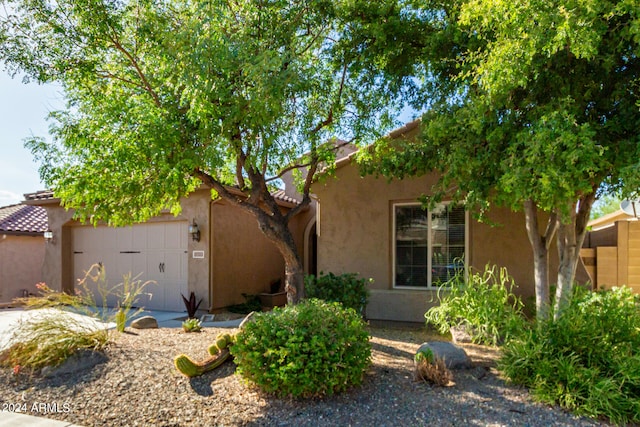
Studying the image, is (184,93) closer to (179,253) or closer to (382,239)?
(382,239)

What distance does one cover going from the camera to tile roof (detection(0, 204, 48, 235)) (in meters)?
15.7

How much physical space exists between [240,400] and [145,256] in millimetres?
8813

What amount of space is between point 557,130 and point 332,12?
4.13m

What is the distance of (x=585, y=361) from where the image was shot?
512 centimetres

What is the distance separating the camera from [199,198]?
11664 mm

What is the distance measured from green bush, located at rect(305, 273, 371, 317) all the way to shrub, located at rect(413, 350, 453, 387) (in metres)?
2.93

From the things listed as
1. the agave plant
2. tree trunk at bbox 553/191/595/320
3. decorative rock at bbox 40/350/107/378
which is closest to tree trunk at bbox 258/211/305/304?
decorative rock at bbox 40/350/107/378

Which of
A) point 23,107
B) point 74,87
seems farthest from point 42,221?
point 74,87

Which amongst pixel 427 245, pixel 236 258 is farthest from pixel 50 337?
pixel 427 245

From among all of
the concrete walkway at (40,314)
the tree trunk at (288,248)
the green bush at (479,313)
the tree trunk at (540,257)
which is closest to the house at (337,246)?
the green bush at (479,313)

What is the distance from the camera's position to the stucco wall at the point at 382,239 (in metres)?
8.93

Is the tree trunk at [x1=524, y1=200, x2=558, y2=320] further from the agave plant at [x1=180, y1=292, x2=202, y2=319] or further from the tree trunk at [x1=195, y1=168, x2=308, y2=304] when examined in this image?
the agave plant at [x1=180, y1=292, x2=202, y2=319]

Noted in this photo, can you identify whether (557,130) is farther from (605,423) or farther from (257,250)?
(257,250)

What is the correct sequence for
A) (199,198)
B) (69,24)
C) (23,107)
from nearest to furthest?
(69,24) → (23,107) → (199,198)
